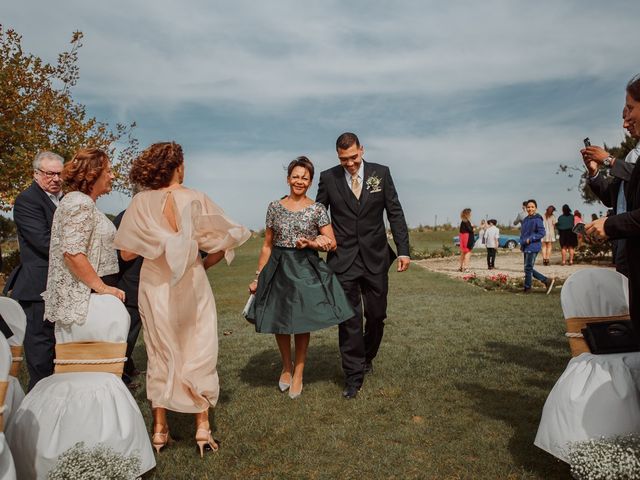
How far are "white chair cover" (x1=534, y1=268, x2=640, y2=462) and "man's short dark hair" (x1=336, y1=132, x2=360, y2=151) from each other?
3.06 m

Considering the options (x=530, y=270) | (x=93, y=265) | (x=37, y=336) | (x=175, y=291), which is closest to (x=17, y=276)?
(x=37, y=336)

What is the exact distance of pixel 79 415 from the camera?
3.65 meters

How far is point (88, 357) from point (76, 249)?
77 cm

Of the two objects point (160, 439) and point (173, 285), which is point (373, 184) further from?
point (160, 439)

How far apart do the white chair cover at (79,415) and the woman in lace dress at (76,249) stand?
125 mm

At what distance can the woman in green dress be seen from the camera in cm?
606

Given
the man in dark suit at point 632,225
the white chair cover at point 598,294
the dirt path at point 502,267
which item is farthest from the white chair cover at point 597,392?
the dirt path at point 502,267

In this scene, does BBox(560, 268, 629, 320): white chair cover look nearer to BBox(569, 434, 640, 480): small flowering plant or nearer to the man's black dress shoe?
BBox(569, 434, 640, 480): small flowering plant

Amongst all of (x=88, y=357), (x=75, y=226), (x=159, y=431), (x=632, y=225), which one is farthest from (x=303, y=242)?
(x=632, y=225)

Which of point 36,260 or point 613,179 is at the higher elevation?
point 613,179

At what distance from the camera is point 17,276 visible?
5418 millimetres

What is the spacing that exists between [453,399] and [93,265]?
12.2 ft

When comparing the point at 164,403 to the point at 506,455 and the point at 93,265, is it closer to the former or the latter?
the point at 93,265

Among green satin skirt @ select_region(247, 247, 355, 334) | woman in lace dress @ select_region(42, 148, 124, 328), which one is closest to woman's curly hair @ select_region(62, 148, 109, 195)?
woman in lace dress @ select_region(42, 148, 124, 328)
